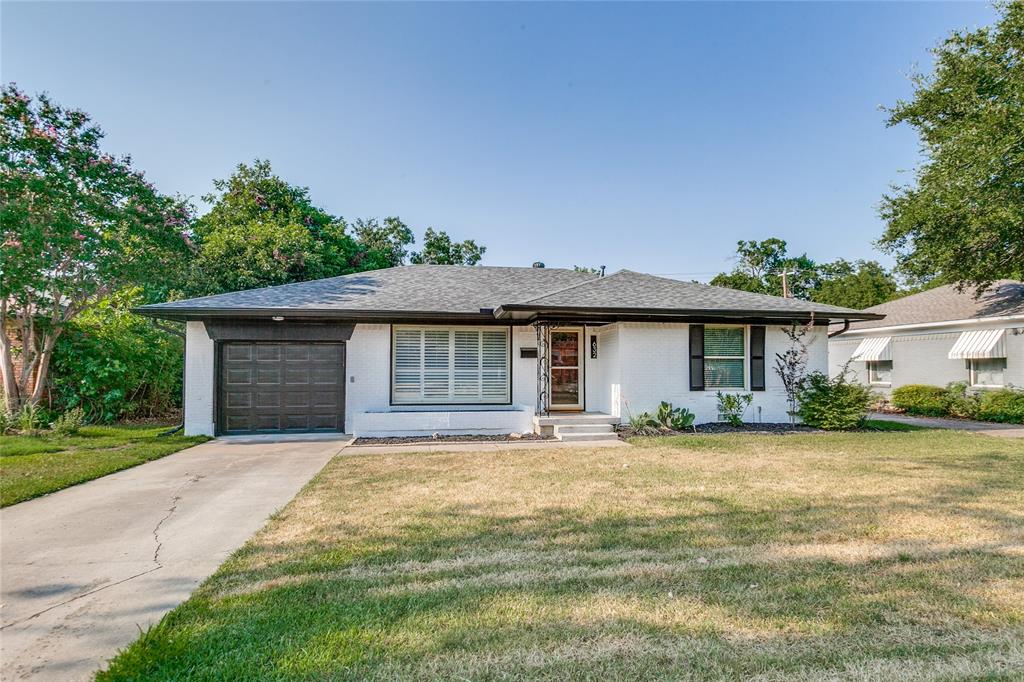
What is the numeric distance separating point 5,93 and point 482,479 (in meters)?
13.1

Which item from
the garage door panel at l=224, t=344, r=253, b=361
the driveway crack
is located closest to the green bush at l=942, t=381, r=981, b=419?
the driveway crack

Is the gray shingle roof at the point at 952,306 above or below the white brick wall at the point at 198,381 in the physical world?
above

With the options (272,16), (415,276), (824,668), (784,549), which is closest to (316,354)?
(415,276)

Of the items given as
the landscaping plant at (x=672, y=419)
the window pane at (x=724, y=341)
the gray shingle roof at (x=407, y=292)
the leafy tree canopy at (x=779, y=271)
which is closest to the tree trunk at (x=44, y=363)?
the gray shingle roof at (x=407, y=292)

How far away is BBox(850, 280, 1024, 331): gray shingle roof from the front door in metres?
8.36

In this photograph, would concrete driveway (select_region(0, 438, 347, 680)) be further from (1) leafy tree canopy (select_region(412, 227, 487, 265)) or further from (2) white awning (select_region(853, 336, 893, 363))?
(1) leafy tree canopy (select_region(412, 227, 487, 265))

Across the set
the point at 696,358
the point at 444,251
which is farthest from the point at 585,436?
the point at 444,251

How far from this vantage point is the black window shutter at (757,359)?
12.1m

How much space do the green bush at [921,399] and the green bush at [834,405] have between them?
584cm

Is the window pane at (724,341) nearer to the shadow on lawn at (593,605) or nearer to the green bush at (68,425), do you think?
the shadow on lawn at (593,605)

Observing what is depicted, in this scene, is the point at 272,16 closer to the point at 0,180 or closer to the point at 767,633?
the point at 0,180

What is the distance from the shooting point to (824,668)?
2477mm

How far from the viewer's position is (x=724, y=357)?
39.5 feet

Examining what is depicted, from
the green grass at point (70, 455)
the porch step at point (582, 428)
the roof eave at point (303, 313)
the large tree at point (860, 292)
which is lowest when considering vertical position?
the green grass at point (70, 455)
